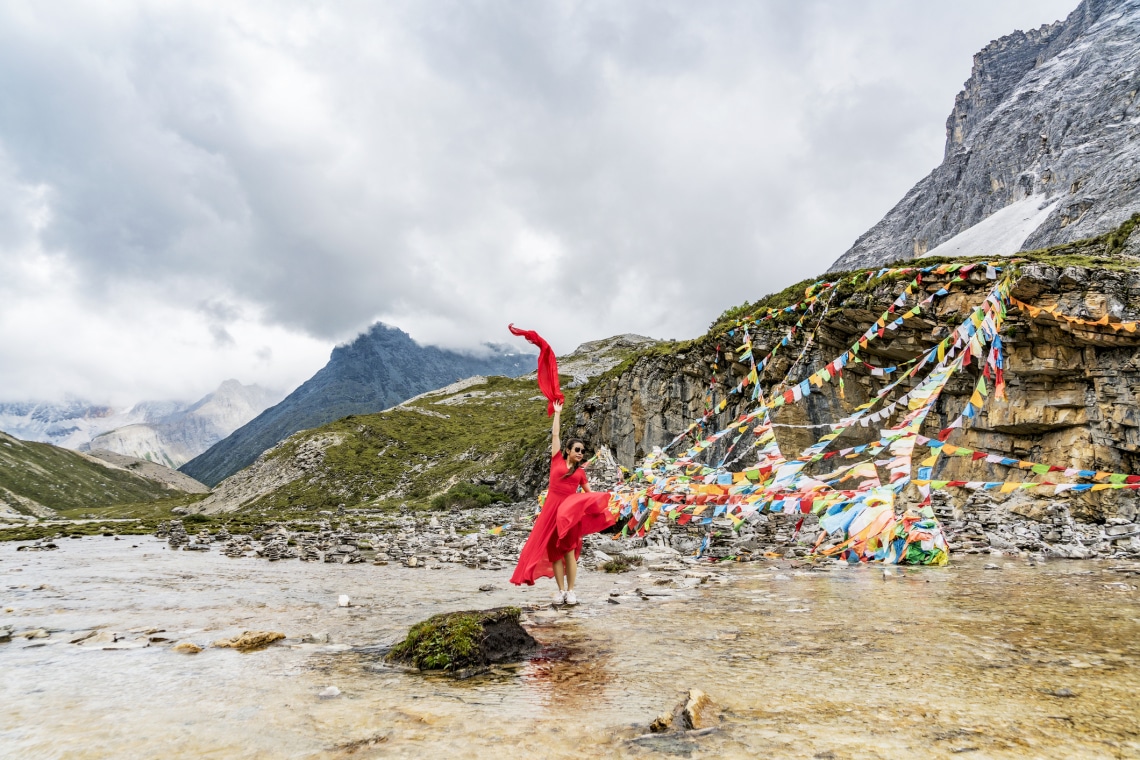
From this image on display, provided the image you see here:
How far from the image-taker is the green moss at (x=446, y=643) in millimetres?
4172

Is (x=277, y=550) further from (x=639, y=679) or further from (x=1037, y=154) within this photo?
(x=1037, y=154)

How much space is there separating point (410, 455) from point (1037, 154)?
93179 millimetres

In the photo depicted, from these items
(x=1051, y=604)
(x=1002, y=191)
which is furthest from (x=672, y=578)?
(x=1002, y=191)

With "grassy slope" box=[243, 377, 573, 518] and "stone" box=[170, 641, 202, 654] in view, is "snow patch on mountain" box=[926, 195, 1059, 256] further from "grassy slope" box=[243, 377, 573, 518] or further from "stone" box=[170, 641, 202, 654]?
"stone" box=[170, 641, 202, 654]

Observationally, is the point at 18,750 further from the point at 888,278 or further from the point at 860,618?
the point at 888,278

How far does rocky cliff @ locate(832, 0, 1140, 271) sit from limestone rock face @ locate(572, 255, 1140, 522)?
76.4 feet

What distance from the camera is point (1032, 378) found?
47.1ft

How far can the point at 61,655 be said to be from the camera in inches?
194

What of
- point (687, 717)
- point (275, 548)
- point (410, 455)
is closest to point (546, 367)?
point (687, 717)

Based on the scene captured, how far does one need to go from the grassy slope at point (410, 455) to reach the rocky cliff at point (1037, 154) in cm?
4066

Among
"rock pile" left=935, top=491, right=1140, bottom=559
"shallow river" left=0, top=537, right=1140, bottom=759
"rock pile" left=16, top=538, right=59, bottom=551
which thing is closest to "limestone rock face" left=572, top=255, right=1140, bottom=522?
"rock pile" left=935, top=491, right=1140, bottom=559

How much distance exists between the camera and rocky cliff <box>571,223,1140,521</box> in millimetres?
12984

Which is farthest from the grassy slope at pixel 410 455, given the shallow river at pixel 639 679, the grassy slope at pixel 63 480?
the grassy slope at pixel 63 480

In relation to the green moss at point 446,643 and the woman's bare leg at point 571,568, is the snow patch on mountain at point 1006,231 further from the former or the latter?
the green moss at point 446,643
